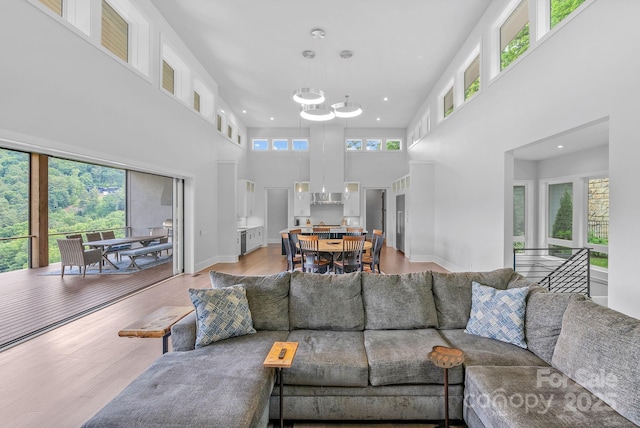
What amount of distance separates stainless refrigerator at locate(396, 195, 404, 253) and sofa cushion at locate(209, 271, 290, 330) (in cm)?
722

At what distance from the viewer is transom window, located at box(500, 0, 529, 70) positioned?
4100 mm

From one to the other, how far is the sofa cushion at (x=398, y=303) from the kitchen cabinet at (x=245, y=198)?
289 inches

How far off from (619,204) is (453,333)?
1933 mm

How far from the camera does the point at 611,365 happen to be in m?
1.51

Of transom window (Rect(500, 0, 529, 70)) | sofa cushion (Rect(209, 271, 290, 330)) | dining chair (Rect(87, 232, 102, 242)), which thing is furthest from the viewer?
dining chair (Rect(87, 232, 102, 242))

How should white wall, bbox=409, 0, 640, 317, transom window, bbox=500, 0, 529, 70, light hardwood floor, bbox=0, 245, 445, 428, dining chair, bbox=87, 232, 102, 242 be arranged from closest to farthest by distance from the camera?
1. light hardwood floor, bbox=0, 245, 445, 428
2. white wall, bbox=409, 0, 640, 317
3. transom window, bbox=500, 0, 529, 70
4. dining chair, bbox=87, 232, 102, 242

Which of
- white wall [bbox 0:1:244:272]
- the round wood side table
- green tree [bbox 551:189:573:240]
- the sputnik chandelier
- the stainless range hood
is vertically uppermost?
the sputnik chandelier

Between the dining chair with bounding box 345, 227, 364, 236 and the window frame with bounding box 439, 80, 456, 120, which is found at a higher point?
the window frame with bounding box 439, 80, 456, 120

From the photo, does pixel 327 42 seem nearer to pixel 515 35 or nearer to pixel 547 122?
pixel 515 35

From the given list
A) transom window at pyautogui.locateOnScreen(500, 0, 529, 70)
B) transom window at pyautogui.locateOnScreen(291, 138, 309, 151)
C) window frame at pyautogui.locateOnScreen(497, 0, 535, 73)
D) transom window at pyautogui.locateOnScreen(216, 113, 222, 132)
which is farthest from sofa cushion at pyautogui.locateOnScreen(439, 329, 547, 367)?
transom window at pyautogui.locateOnScreen(291, 138, 309, 151)

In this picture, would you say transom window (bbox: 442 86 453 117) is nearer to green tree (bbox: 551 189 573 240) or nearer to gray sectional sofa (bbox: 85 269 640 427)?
green tree (bbox: 551 189 573 240)

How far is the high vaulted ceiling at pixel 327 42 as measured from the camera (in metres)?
4.73

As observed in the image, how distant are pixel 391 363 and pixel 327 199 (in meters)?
8.92

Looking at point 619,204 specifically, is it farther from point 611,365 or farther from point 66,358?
point 66,358
